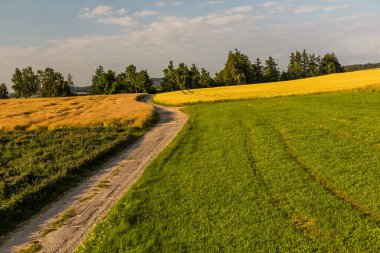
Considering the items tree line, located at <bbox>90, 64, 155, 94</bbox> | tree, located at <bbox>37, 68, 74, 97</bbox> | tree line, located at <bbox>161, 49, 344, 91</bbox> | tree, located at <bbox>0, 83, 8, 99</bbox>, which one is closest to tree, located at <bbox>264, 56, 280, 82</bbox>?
tree line, located at <bbox>161, 49, 344, 91</bbox>

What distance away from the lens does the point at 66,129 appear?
106 ft

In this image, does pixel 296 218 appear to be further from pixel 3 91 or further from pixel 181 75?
pixel 3 91

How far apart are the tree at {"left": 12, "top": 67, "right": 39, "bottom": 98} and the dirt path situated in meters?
158

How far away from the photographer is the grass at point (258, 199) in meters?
9.14

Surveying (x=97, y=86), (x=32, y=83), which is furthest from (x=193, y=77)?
(x=32, y=83)

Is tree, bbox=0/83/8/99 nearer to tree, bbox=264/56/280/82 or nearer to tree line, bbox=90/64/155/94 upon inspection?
tree line, bbox=90/64/155/94

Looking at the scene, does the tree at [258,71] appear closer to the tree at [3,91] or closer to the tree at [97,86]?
the tree at [97,86]

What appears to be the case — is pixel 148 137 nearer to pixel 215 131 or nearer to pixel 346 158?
pixel 215 131

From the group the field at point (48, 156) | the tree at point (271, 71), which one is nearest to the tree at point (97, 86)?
the tree at point (271, 71)

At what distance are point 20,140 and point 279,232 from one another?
80.5ft

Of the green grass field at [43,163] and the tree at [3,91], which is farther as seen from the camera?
the tree at [3,91]

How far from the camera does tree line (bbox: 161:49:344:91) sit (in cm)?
13850

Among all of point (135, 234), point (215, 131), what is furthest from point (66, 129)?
point (135, 234)

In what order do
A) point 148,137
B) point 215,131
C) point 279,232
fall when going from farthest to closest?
point 148,137, point 215,131, point 279,232
